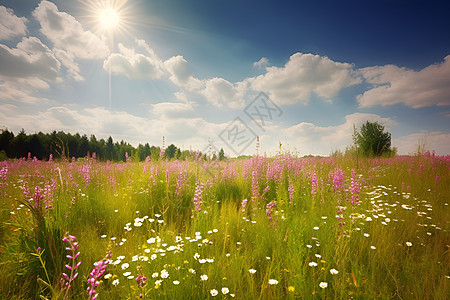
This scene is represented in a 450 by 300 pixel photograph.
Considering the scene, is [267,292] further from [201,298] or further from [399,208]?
[399,208]

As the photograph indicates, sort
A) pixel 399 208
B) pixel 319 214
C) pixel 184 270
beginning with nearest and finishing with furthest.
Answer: pixel 184 270 → pixel 319 214 → pixel 399 208

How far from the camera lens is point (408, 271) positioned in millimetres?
2488

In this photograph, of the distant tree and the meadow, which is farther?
the distant tree

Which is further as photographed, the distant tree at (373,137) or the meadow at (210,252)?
the distant tree at (373,137)

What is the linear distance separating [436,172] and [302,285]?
9072 millimetres

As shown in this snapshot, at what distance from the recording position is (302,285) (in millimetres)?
1979

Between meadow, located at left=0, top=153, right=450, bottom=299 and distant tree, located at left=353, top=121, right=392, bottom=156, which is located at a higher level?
distant tree, located at left=353, top=121, right=392, bottom=156

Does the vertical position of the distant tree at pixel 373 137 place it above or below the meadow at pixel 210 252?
above

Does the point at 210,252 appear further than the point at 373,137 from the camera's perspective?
No

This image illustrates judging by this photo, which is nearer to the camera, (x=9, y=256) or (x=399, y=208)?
(x=9, y=256)

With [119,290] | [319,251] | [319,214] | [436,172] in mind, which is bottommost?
[119,290]

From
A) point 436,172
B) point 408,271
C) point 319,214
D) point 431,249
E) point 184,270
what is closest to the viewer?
point 184,270

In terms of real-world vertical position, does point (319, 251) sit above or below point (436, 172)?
below

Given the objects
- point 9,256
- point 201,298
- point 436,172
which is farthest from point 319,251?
point 436,172
